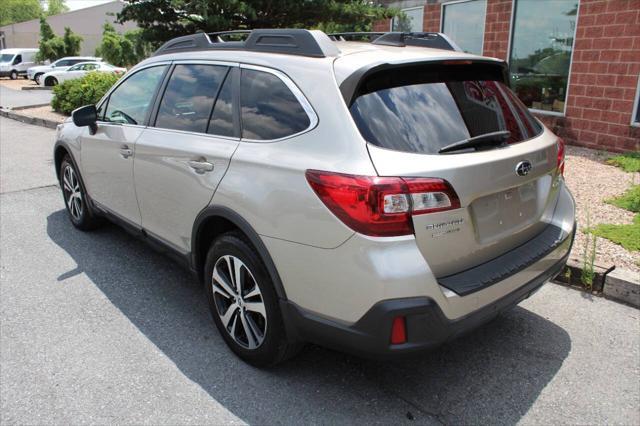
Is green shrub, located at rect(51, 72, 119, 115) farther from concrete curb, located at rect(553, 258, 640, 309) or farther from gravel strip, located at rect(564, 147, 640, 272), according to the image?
concrete curb, located at rect(553, 258, 640, 309)

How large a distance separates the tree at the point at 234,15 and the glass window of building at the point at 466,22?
7.77 ft

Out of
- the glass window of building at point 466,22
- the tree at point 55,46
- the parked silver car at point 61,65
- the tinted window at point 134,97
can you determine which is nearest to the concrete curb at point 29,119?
the glass window of building at point 466,22

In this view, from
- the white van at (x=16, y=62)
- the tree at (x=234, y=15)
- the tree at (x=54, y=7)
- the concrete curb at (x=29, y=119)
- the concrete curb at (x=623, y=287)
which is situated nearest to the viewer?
the concrete curb at (x=623, y=287)

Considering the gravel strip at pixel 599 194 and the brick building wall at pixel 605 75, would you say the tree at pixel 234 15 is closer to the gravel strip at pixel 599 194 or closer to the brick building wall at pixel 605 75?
the brick building wall at pixel 605 75

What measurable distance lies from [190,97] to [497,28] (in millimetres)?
8307

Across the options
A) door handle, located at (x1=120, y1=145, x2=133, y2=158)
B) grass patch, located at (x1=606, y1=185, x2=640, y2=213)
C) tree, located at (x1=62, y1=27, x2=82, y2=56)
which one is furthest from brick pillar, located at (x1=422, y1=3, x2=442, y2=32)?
tree, located at (x1=62, y1=27, x2=82, y2=56)

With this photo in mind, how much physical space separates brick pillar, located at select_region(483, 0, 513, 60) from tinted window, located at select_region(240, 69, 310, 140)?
27.2 ft

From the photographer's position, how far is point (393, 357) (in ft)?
7.96

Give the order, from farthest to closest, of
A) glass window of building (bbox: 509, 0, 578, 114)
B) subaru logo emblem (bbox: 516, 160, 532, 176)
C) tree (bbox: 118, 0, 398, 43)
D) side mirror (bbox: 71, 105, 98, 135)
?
glass window of building (bbox: 509, 0, 578, 114), tree (bbox: 118, 0, 398, 43), side mirror (bbox: 71, 105, 98, 135), subaru logo emblem (bbox: 516, 160, 532, 176)

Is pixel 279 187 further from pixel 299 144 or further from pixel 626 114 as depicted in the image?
pixel 626 114

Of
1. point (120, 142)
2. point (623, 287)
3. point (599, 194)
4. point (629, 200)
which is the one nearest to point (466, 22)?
point (599, 194)

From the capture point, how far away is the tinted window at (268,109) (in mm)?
2785

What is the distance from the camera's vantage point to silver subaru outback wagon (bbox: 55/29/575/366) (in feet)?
7.79

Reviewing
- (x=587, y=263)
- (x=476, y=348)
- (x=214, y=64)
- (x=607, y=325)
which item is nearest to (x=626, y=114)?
(x=587, y=263)
